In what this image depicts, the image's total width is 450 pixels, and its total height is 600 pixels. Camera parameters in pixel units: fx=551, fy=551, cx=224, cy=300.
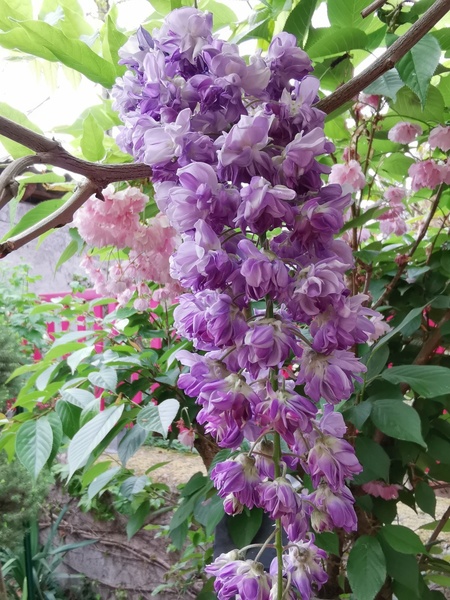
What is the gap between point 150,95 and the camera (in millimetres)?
294

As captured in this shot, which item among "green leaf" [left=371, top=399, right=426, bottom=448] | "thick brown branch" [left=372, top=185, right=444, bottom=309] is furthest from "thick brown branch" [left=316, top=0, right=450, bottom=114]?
"thick brown branch" [left=372, top=185, right=444, bottom=309]

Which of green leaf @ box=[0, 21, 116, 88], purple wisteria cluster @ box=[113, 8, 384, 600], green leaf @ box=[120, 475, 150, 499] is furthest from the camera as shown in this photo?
green leaf @ box=[120, 475, 150, 499]

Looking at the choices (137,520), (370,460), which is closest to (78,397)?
(370,460)

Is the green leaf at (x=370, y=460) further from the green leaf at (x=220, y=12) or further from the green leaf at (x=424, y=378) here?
the green leaf at (x=220, y=12)

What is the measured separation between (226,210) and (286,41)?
104mm

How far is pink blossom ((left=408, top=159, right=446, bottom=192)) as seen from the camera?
0.79 metres

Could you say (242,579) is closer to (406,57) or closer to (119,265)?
(406,57)

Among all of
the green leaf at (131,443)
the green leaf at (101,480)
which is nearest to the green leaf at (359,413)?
the green leaf at (131,443)

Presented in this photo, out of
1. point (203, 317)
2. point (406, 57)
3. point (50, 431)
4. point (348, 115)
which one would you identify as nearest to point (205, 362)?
point (203, 317)

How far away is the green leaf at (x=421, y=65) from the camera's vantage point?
428mm

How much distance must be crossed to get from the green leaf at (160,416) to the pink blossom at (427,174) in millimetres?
472

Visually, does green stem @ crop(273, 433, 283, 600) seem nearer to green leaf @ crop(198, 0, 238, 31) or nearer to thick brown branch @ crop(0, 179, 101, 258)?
thick brown branch @ crop(0, 179, 101, 258)

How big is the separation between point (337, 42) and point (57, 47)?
10.2 inches

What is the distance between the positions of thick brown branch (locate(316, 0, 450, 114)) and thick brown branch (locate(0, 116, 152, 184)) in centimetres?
15
